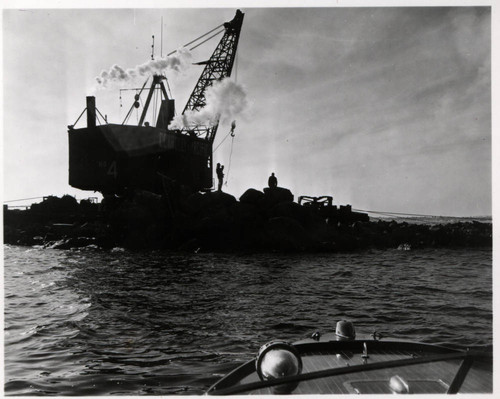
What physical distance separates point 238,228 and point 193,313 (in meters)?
14.6

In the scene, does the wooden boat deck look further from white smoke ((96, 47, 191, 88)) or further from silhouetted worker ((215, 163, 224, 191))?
silhouetted worker ((215, 163, 224, 191))

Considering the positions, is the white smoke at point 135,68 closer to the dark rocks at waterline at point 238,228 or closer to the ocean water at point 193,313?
the ocean water at point 193,313

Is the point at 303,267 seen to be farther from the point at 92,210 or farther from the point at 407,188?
the point at 92,210

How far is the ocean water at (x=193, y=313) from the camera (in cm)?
738

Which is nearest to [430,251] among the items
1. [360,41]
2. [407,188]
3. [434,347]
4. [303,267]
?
[303,267]

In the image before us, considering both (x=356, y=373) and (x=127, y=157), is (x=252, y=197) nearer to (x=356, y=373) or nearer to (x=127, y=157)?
(x=127, y=157)

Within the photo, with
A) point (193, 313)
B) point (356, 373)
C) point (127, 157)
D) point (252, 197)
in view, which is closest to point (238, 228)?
point (252, 197)

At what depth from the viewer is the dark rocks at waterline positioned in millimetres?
25141

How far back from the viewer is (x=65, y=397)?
6590 mm

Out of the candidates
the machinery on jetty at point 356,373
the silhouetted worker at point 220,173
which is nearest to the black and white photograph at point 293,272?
the machinery on jetty at point 356,373

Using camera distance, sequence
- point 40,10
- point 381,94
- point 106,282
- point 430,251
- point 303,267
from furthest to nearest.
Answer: point 430,251 < point 303,267 < point 106,282 < point 381,94 < point 40,10

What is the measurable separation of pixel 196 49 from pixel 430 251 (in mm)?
19326

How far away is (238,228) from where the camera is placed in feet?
84.1

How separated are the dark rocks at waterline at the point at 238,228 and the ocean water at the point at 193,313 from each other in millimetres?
5118
